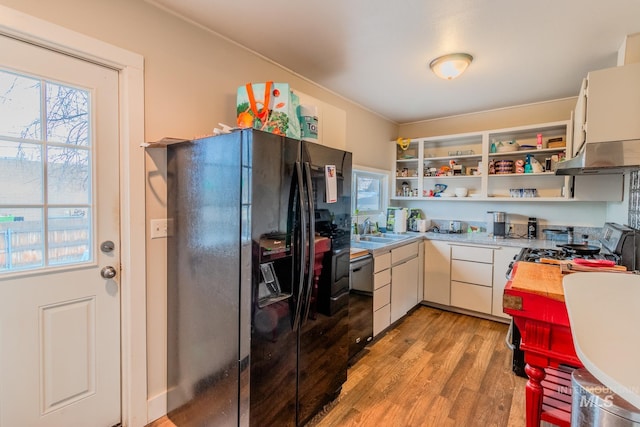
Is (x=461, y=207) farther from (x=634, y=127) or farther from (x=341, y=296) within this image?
(x=341, y=296)

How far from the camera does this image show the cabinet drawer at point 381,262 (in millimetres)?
2643

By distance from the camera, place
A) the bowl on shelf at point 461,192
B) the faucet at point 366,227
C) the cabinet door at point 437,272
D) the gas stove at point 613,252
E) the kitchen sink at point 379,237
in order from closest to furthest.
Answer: the gas stove at point 613,252 < the kitchen sink at point 379,237 < the cabinet door at point 437,272 < the faucet at point 366,227 < the bowl on shelf at point 461,192

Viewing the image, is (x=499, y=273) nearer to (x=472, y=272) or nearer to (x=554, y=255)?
(x=472, y=272)

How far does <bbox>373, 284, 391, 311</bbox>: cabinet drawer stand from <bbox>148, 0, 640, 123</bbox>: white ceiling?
76.4 inches

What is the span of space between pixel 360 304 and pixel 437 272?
154cm

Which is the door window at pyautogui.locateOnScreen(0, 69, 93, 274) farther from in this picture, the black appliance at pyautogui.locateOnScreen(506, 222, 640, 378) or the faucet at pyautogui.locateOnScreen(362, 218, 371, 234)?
the faucet at pyautogui.locateOnScreen(362, 218, 371, 234)

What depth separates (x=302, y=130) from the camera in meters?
1.91

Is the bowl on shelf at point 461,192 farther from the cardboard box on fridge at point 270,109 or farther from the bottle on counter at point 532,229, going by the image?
the cardboard box on fridge at point 270,109

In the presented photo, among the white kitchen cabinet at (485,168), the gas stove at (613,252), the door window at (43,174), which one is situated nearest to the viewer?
the door window at (43,174)

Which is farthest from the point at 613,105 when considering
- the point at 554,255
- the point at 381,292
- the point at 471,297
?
the point at 471,297

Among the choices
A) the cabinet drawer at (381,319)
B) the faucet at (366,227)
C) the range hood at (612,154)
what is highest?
the range hood at (612,154)

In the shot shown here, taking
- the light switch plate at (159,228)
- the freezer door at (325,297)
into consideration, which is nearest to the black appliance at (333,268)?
the freezer door at (325,297)

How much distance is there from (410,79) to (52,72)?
2548 mm

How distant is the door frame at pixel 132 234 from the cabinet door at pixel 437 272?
2994 mm
